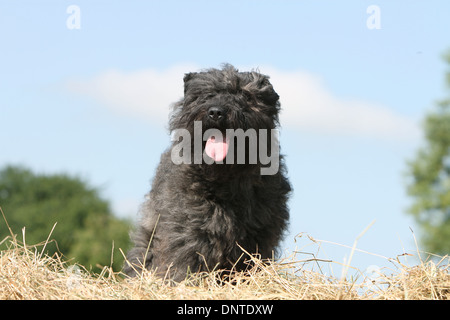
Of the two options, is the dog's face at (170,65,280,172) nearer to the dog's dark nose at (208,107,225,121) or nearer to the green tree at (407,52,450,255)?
Result: the dog's dark nose at (208,107,225,121)

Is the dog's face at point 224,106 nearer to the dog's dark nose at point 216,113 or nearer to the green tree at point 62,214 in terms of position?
the dog's dark nose at point 216,113

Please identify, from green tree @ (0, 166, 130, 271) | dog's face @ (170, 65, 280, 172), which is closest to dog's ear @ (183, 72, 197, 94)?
dog's face @ (170, 65, 280, 172)

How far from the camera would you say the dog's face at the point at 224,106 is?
571cm

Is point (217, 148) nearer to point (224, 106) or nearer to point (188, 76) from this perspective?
point (224, 106)

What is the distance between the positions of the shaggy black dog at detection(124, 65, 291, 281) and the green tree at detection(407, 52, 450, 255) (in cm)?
2098

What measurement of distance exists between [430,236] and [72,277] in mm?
23309

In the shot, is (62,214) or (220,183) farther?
(62,214)

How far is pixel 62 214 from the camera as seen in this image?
111 ft

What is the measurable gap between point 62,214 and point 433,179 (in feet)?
69.1

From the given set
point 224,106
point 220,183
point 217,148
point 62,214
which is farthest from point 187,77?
point 62,214

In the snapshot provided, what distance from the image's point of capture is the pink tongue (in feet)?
19.1
